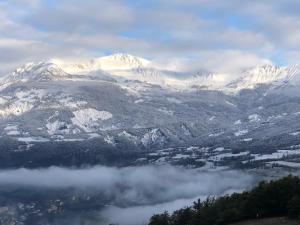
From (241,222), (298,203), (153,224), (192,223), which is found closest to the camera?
(298,203)

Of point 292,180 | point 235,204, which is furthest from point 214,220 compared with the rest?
point 292,180

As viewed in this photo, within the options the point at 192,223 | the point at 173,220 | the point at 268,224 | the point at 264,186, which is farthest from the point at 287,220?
the point at 173,220

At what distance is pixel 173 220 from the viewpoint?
5059 inches

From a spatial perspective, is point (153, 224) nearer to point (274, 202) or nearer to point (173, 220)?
point (173, 220)

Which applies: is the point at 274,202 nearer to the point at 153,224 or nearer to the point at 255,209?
the point at 255,209

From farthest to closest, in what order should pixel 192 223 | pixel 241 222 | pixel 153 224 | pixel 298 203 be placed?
pixel 153 224 → pixel 192 223 → pixel 241 222 → pixel 298 203

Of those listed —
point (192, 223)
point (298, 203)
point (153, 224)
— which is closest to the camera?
point (298, 203)

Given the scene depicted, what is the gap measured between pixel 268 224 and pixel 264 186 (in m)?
13.9

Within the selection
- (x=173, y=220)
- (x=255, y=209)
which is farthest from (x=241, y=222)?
(x=173, y=220)

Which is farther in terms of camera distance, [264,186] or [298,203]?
[264,186]

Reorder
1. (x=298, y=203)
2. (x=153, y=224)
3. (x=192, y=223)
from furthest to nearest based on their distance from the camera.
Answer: (x=153, y=224), (x=192, y=223), (x=298, y=203)

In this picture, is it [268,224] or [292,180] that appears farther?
[292,180]

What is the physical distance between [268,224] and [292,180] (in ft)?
48.9

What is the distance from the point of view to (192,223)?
117 m
